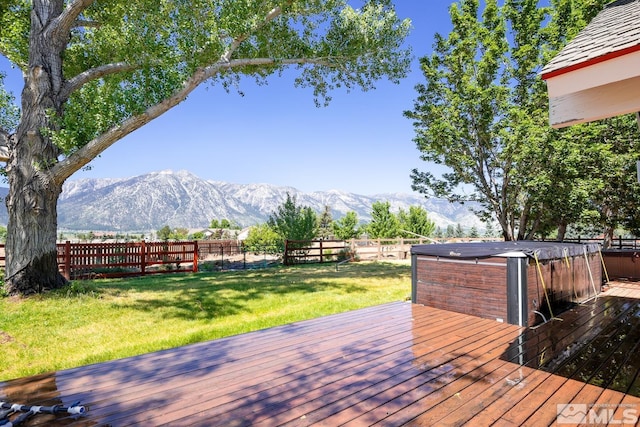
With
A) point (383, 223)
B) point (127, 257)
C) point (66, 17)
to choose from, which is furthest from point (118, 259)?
point (383, 223)

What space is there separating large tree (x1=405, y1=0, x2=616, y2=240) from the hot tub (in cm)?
517

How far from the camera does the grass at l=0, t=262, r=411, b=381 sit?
4.29m

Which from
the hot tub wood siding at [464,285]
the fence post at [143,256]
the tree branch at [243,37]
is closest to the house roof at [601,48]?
the hot tub wood siding at [464,285]

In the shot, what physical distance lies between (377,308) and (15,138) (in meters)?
8.20

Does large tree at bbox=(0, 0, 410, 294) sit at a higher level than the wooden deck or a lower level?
higher

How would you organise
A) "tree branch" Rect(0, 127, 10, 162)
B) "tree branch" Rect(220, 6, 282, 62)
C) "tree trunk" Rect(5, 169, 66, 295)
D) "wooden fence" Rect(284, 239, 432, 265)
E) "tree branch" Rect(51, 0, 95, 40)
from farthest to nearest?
"wooden fence" Rect(284, 239, 432, 265)
"tree branch" Rect(220, 6, 282, 62)
"tree branch" Rect(51, 0, 95, 40)
"tree branch" Rect(0, 127, 10, 162)
"tree trunk" Rect(5, 169, 66, 295)

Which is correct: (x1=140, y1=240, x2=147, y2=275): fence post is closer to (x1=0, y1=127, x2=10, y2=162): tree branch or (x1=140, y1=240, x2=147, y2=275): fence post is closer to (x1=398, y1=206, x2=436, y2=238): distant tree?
(x1=0, y1=127, x2=10, y2=162): tree branch

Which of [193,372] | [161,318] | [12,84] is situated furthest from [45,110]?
[193,372]

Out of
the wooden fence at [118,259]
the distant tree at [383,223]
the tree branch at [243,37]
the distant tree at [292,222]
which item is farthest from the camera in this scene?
the distant tree at [383,223]

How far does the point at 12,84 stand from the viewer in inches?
356

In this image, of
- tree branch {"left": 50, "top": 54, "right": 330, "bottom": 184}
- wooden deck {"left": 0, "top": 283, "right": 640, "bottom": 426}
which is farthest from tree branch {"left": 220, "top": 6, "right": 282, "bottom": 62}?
wooden deck {"left": 0, "top": 283, "right": 640, "bottom": 426}

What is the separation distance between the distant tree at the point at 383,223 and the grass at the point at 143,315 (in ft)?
94.0

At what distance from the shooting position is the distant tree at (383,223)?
37031mm

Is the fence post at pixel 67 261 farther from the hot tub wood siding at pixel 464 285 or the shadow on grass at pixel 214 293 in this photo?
the hot tub wood siding at pixel 464 285
